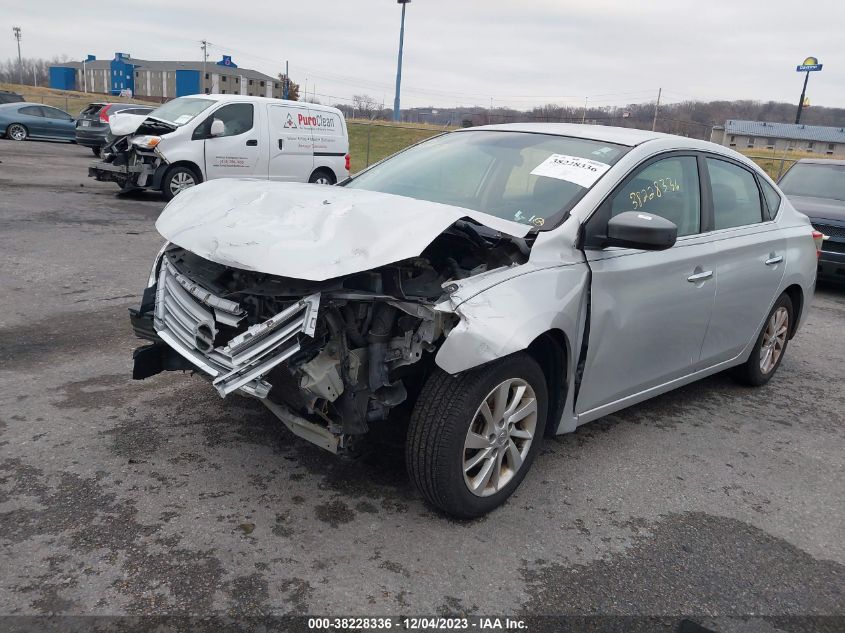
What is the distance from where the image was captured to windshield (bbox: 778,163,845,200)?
32.9ft

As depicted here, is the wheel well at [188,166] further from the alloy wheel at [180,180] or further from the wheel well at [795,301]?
the wheel well at [795,301]

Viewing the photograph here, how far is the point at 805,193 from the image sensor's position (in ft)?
33.4

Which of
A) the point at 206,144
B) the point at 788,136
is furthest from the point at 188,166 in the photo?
the point at 788,136

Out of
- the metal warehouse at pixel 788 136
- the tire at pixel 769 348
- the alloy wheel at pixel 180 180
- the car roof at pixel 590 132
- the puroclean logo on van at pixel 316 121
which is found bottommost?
the tire at pixel 769 348

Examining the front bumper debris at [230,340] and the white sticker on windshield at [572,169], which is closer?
the front bumper debris at [230,340]

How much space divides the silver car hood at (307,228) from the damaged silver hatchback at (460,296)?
1 centimetres

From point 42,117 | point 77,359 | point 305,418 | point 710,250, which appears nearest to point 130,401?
point 77,359

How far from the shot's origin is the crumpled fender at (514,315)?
2707 millimetres

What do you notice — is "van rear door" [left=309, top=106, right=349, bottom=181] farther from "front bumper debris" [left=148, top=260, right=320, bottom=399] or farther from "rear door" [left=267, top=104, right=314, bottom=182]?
"front bumper debris" [left=148, top=260, right=320, bottom=399]

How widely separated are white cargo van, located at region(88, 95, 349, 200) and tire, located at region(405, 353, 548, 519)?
10.3 metres

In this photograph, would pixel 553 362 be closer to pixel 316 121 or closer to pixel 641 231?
pixel 641 231

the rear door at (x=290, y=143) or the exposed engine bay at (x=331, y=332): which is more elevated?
the rear door at (x=290, y=143)

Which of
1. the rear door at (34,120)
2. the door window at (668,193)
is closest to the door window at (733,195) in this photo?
the door window at (668,193)

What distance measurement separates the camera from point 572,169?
3678mm
